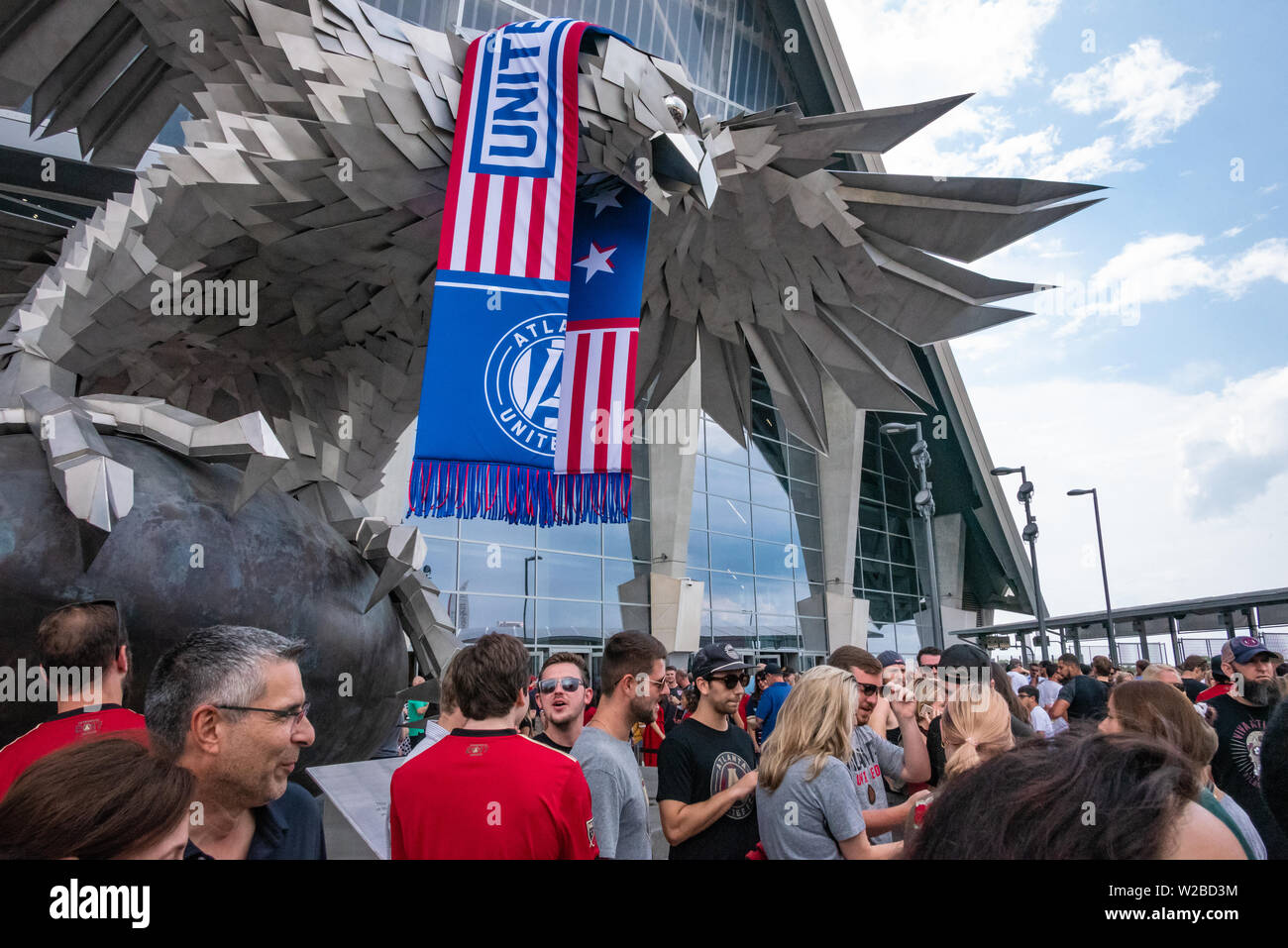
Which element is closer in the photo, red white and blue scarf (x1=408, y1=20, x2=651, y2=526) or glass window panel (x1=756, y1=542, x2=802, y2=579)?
red white and blue scarf (x1=408, y1=20, x2=651, y2=526)

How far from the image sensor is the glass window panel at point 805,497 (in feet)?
92.3

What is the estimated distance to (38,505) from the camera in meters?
2.86

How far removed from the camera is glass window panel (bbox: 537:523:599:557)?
1986cm

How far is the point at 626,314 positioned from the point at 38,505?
3.09 meters

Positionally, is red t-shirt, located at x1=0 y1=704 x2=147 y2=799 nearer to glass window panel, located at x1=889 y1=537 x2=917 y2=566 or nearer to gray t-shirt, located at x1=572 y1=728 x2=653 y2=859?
gray t-shirt, located at x1=572 y1=728 x2=653 y2=859

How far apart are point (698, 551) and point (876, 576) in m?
11.0

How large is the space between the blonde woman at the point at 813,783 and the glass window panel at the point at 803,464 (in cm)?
2556

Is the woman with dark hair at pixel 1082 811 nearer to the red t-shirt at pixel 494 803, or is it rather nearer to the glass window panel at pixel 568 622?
the red t-shirt at pixel 494 803

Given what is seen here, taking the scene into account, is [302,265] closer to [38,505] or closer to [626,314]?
[626,314]

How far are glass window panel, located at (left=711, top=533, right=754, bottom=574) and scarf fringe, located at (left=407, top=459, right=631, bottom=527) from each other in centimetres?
2000

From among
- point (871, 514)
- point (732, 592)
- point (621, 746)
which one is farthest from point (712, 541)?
point (621, 746)

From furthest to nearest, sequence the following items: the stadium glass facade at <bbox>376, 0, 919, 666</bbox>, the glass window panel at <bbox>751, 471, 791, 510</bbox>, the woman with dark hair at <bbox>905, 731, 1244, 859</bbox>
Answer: the glass window panel at <bbox>751, 471, 791, 510</bbox>, the stadium glass facade at <bbox>376, 0, 919, 666</bbox>, the woman with dark hair at <bbox>905, 731, 1244, 859</bbox>

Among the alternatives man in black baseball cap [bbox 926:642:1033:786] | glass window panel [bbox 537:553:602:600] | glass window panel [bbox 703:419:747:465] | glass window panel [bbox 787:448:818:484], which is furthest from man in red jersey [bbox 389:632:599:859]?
glass window panel [bbox 787:448:818:484]
